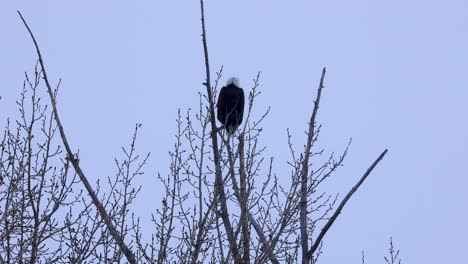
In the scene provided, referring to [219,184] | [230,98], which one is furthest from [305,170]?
[230,98]

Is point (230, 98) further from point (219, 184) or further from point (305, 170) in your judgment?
point (219, 184)

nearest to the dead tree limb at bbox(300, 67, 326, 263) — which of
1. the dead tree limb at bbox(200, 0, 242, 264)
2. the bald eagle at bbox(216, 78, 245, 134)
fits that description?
the dead tree limb at bbox(200, 0, 242, 264)

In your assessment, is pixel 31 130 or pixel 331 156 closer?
pixel 31 130

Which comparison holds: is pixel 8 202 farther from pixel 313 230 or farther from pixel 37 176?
pixel 313 230

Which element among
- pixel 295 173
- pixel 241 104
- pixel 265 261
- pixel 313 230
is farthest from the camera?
pixel 241 104

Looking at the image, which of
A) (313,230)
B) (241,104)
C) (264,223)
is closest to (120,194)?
(264,223)

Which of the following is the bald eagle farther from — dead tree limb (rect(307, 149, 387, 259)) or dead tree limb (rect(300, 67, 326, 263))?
dead tree limb (rect(307, 149, 387, 259))

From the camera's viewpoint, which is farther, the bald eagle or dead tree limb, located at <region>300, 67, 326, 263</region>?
the bald eagle

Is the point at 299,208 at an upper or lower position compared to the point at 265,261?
upper

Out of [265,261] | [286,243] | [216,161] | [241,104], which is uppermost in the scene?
[241,104]

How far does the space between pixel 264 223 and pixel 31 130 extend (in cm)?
165

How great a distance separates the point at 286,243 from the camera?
530cm

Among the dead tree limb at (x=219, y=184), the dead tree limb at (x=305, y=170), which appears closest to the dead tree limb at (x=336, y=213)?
the dead tree limb at (x=305, y=170)

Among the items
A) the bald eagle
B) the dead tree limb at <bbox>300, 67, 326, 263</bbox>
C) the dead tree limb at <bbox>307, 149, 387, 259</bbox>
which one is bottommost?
the dead tree limb at <bbox>307, 149, 387, 259</bbox>
